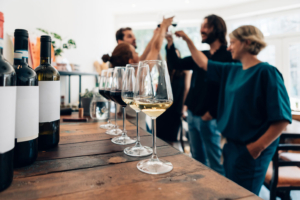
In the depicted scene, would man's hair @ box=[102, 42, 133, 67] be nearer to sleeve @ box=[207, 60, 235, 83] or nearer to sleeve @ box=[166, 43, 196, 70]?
sleeve @ box=[207, 60, 235, 83]

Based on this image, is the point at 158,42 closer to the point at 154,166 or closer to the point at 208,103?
the point at 208,103

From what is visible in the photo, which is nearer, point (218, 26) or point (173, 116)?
point (218, 26)

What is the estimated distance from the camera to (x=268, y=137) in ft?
3.44

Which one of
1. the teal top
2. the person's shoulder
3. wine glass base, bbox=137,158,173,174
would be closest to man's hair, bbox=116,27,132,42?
the teal top

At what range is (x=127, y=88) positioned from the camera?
61cm

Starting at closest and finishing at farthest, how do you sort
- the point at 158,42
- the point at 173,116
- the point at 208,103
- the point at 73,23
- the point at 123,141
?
the point at 123,141
the point at 158,42
the point at 208,103
the point at 173,116
the point at 73,23

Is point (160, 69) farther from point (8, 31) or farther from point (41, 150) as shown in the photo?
point (8, 31)

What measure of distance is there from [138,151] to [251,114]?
814 mm

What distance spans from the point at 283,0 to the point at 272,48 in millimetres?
1040

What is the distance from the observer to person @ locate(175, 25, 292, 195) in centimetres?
104

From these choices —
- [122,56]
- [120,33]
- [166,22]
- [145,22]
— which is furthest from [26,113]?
[145,22]

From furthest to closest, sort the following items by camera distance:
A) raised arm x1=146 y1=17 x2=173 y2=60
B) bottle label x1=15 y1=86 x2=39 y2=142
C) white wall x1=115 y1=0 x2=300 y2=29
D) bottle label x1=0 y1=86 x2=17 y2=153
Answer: white wall x1=115 y1=0 x2=300 y2=29, raised arm x1=146 y1=17 x2=173 y2=60, bottle label x1=15 y1=86 x2=39 y2=142, bottle label x1=0 y1=86 x2=17 y2=153

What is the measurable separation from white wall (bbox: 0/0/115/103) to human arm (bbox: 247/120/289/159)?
7.80 ft

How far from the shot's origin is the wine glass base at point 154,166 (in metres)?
0.47
